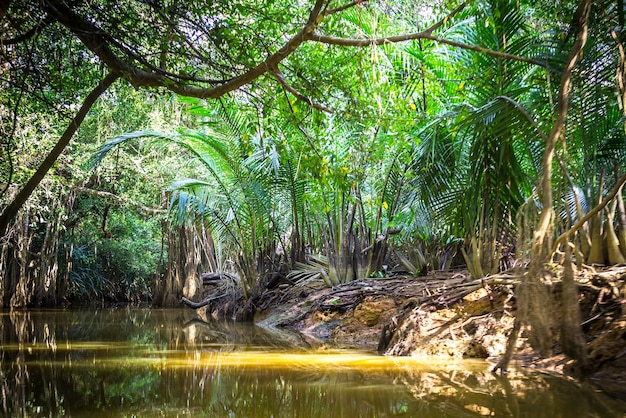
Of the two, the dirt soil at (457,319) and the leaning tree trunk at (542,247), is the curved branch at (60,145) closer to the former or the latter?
the dirt soil at (457,319)

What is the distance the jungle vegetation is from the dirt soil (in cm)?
42

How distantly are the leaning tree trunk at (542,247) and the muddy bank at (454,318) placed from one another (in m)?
0.16

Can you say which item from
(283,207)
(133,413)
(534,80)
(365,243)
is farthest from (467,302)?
(283,207)

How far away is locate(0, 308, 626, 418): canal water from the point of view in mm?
3088

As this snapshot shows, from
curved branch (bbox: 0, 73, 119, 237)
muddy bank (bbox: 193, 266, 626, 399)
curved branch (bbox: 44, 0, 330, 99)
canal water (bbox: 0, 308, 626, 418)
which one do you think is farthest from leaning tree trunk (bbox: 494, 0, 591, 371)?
curved branch (bbox: 0, 73, 119, 237)

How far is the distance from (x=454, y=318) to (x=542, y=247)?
1.98 metres

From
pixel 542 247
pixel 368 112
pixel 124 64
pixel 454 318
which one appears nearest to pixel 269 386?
pixel 542 247

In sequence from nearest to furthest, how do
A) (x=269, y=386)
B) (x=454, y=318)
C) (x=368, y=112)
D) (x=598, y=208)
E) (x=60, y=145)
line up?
(x=598, y=208) → (x=269, y=386) → (x=368, y=112) → (x=454, y=318) → (x=60, y=145)

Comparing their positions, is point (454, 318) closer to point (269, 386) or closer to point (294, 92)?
point (269, 386)

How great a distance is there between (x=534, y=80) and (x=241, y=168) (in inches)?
277

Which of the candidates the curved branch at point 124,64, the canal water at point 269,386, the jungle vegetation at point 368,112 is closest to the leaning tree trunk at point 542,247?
the jungle vegetation at point 368,112

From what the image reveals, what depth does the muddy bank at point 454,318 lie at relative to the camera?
3885 mm

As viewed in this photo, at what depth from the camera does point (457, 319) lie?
524 cm

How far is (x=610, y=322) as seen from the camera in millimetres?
3941
